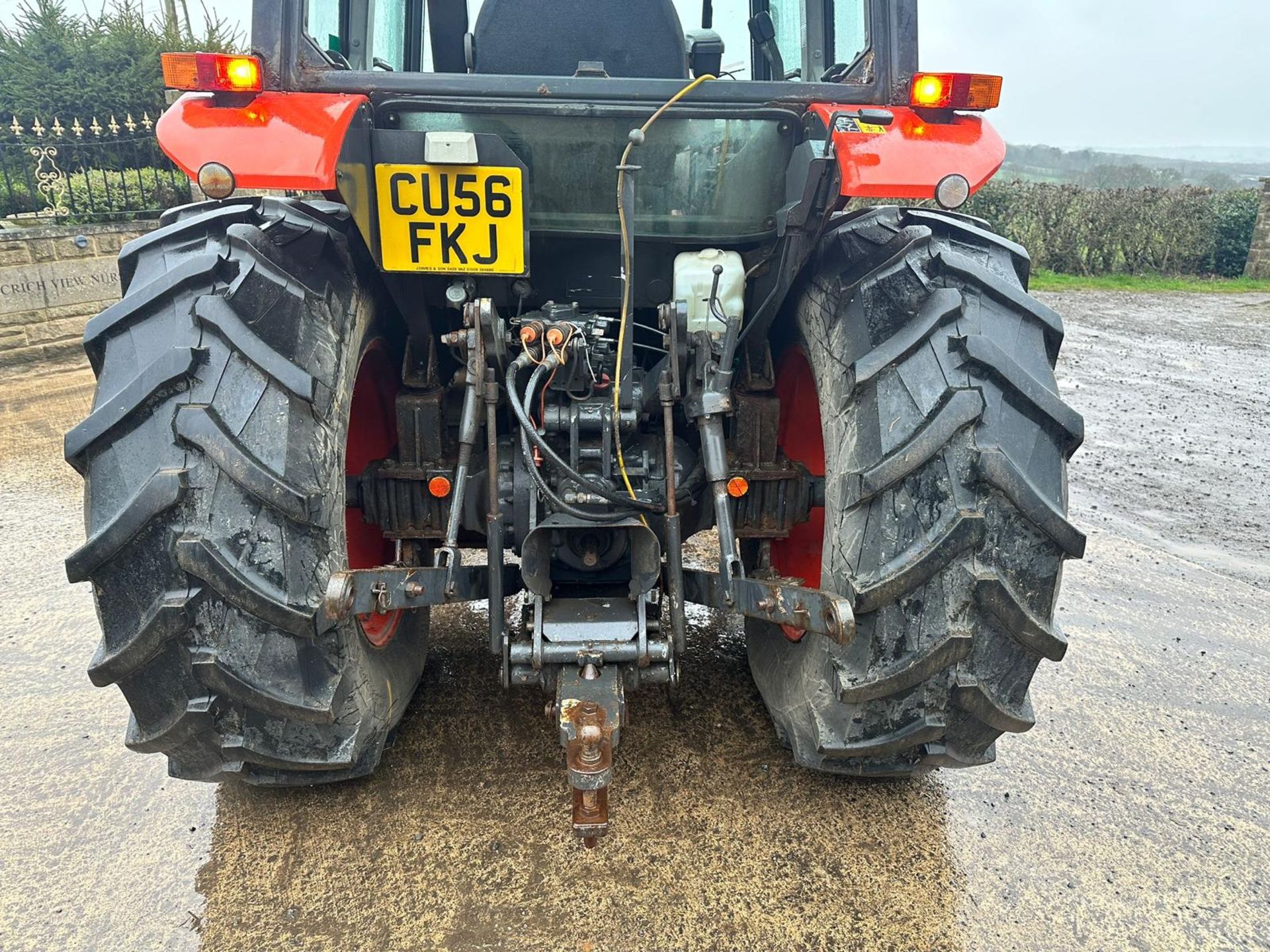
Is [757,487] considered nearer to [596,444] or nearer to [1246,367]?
[596,444]

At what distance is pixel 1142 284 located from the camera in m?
15.2

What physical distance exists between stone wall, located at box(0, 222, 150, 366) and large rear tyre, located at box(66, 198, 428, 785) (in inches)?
275

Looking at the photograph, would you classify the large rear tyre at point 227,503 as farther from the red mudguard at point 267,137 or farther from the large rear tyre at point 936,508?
the large rear tyre at point 936,508

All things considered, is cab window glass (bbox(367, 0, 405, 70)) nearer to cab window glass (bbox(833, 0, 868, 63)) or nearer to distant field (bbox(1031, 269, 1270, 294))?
cab window glass (bbox(833, 0, 868, 63))

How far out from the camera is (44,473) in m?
5.03

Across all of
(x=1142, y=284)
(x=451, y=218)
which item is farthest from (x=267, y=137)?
(x=1142, y=284)

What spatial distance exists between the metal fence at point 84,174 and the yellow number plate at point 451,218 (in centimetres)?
666

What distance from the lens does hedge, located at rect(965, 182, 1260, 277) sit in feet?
52.1

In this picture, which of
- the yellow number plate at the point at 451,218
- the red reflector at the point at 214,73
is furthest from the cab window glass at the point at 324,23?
the yellow number plate at the point at 451,218

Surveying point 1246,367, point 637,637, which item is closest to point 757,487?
point 637,637

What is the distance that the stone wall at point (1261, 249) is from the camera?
50.4 ft

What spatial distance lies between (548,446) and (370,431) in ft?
2.92

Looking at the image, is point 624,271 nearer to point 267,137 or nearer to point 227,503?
point 267,137

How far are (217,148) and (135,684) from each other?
115 centimetres
